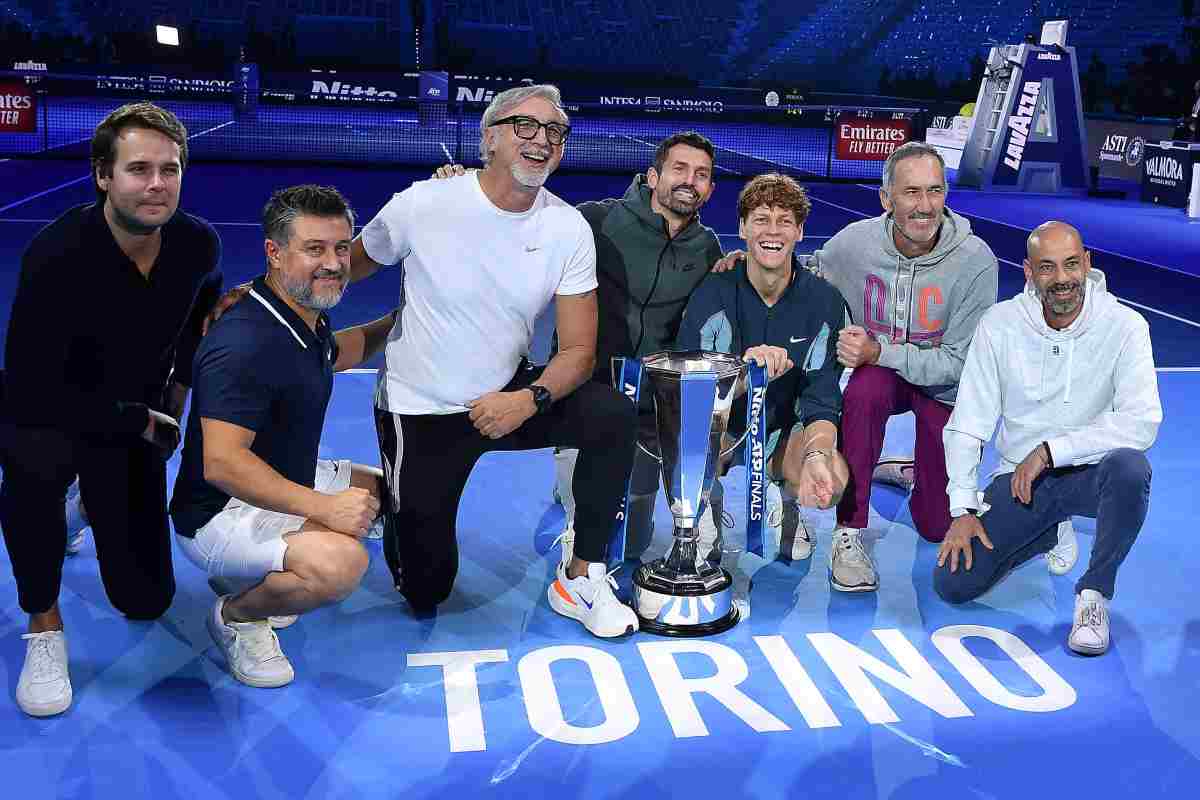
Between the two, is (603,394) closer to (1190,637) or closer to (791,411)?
(791,411)

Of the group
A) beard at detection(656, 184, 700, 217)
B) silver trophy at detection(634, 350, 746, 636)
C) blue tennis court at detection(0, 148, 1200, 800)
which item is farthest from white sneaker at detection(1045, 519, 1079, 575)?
beard at detection(656, 184, 700, 217)

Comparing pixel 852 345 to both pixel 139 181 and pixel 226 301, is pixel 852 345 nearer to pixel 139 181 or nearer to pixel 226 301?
pixel 226 301

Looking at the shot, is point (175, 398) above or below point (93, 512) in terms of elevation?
above

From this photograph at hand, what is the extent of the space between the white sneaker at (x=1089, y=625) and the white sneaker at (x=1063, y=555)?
1.90 ft

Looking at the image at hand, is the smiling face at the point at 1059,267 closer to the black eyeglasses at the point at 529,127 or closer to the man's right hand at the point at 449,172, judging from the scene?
the black eyeglasses at the point at 529,127

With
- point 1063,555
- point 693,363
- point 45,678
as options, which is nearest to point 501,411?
point 693,363

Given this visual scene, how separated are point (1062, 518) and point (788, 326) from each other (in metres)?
1.18

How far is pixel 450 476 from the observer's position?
4598 mm

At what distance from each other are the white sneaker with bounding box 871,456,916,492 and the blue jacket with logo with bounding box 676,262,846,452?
50.5 inches

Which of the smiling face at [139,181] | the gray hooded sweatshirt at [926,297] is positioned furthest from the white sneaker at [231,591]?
the gray hooded sweatshirt at [926,297]

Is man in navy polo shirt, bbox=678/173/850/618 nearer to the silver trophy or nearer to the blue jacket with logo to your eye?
the blue jacket with logo

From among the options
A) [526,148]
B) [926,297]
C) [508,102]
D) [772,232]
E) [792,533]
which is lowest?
[792,533]

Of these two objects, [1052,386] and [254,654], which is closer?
[254,654]

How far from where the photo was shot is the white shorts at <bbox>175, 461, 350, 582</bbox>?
3971mm
